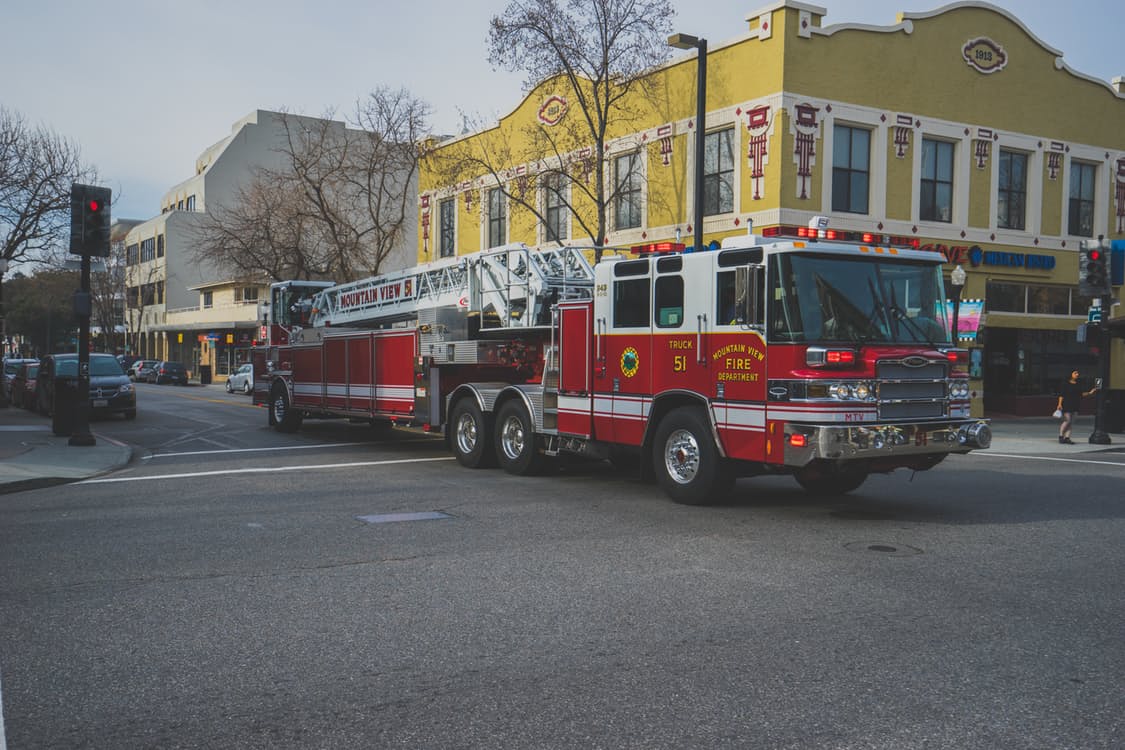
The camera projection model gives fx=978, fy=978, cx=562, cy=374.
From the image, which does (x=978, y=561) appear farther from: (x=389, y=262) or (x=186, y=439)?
(x=389, y=262)

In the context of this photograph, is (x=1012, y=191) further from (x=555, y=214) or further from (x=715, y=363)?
(x=715, y=363)

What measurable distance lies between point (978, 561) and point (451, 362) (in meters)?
8.92

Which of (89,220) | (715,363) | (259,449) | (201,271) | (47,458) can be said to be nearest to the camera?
(715,363)

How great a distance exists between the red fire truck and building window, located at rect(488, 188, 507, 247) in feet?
54.2

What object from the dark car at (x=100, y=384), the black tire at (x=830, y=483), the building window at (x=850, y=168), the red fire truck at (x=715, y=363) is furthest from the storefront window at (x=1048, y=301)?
the dark car at (x=100, y=384)

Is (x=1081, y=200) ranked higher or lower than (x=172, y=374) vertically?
higher

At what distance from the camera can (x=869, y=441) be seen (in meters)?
9.30

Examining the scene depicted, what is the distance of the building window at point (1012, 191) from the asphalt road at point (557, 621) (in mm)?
18177

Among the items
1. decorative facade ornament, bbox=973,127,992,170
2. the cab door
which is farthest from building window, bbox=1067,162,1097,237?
the cab door

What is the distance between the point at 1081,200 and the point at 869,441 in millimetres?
23913

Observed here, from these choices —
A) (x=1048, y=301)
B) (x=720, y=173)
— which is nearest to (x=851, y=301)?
(x=720, y=173)

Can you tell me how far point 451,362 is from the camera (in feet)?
49.3

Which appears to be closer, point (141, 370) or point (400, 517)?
point (400, 517)

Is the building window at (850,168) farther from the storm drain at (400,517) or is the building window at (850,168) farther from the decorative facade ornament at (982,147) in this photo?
the storm drain at (400,517)
